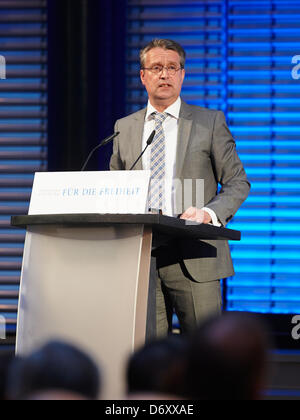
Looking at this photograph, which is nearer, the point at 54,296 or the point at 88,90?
the point at 54,296

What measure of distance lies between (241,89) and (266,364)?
4036mm

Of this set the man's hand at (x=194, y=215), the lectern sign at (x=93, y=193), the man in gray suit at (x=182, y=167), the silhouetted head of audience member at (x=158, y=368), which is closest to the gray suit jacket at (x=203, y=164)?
the man in gray suit at (x=182, y=167)

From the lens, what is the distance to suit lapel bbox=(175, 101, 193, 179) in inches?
111

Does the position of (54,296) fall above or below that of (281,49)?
below

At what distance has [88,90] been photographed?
4426 millimetres

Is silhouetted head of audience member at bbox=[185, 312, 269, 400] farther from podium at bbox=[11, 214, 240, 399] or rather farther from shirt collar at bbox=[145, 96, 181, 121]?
shirt collar at bbox=[145, 96, 181, 121]

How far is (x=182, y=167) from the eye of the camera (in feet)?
9.26

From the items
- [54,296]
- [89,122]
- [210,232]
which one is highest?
[89,122]

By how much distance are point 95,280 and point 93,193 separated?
0.28 metres

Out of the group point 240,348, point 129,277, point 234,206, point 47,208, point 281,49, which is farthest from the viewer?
point 281,49

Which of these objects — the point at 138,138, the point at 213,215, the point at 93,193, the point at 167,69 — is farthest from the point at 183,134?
the point at 93,193

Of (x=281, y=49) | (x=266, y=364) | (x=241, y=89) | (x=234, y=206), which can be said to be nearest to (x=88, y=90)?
(x=241, y=89)

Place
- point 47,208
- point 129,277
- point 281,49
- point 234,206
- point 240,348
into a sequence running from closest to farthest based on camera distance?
point 240,348 < point 129,277 < point 47,208 < point 234,206 < point 281,49

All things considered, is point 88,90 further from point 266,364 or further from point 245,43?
point 266,364
